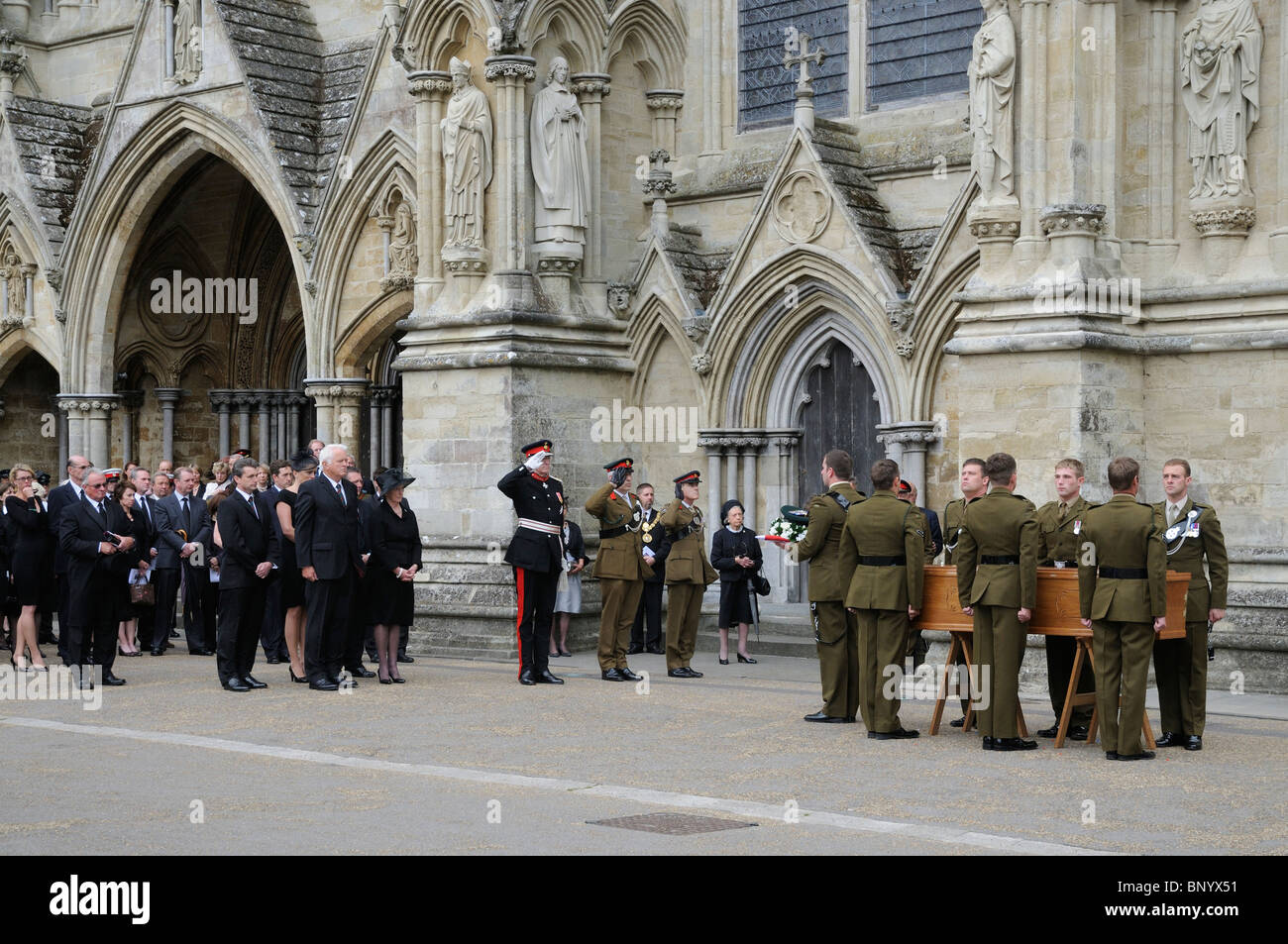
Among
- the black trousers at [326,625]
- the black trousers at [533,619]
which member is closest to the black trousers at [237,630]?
the black trousers at [326,625]

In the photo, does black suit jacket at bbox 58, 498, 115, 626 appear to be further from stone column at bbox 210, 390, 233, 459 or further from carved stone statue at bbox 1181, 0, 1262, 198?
stone column at bbox 210, 390, 233, 459

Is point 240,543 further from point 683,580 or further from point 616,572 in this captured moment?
point 683,580

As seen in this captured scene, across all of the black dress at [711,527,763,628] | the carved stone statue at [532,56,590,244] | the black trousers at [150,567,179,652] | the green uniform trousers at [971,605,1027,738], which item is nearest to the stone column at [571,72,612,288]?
the carved stone statue at [532,56,590,244]

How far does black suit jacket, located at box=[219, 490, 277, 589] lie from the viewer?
13.6 m

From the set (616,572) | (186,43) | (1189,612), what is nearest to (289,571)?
(616,572)

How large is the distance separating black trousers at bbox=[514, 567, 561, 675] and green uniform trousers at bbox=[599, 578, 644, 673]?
469mm

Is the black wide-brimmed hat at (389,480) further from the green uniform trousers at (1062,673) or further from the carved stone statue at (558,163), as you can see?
the green uniform trousers at (1062,673)

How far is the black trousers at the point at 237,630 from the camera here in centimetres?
1345

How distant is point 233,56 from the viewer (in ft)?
68.2

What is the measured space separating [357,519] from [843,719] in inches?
175

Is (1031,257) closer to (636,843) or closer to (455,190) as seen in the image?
(455,190)

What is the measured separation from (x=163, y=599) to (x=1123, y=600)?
10.1 meters

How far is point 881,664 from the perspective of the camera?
10766 mm

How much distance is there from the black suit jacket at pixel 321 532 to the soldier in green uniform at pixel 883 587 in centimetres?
434
